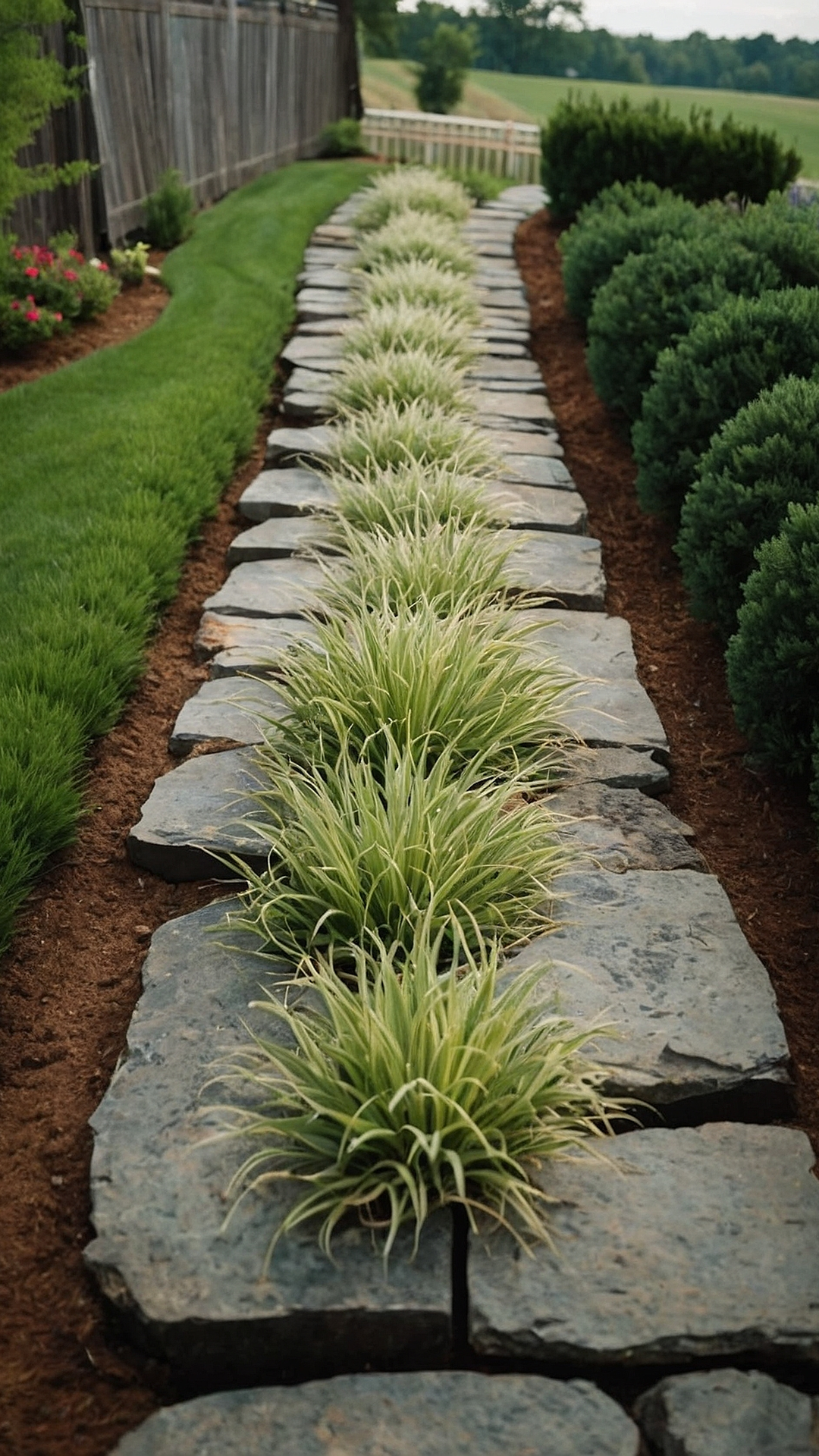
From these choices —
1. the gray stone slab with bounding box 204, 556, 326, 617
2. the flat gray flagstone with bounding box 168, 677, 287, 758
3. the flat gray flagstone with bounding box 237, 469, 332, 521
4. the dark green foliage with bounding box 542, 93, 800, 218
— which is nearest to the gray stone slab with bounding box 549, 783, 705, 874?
the flat gray flagstone with bounding box 168, 677, 287, 758

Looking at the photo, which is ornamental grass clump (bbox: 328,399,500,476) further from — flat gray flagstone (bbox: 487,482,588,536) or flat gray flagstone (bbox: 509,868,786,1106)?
flat gray flagstone (bbox: 509,868,786,1106)

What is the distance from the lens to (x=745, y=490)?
3.43m

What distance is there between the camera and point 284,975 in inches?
90.0

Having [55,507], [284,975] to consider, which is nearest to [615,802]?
[284,975]

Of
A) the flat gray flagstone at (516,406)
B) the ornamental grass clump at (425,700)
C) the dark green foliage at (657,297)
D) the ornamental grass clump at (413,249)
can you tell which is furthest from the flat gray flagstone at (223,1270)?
the ornamental grass clump at (413,249)

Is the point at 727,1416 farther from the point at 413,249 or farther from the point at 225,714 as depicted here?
the point at 413,249

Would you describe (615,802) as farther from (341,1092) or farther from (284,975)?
(341,1092)

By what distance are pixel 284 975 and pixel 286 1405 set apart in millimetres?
834

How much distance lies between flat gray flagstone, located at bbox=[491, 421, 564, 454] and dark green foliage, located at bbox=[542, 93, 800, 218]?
3947mm

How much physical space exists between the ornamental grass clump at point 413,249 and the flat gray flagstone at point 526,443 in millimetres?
2438

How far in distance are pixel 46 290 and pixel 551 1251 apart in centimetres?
619

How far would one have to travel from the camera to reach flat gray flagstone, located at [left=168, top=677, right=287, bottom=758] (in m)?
3.09

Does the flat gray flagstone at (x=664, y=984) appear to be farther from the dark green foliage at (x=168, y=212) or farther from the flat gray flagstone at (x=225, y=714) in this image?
the dark green foliage at (x=168, y=212)

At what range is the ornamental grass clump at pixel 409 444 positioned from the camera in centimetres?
457
